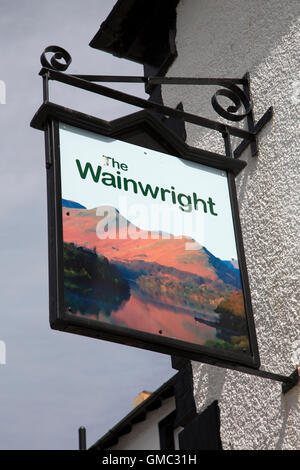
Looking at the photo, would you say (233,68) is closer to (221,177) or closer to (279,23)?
(279,23)

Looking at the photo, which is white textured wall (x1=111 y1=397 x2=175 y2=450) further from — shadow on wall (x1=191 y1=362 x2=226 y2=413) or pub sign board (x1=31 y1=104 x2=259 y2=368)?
pub sign board (x1=31 y1=104 x2=259 y2=368)

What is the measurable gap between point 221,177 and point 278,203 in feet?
2.18

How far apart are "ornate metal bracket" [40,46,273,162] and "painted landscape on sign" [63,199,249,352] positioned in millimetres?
895

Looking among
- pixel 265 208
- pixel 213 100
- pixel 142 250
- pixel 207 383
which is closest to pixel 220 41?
pixel 213 100

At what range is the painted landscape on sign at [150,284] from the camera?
5.17 metres

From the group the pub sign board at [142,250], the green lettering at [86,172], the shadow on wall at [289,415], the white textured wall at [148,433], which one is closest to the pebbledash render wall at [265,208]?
the shadow on wall at [289,415]

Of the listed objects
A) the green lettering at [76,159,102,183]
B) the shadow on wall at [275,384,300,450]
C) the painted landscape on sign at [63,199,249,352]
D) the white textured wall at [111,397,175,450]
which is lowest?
the shadow on wall at [275,384,300,450]

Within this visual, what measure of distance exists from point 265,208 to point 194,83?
3.18ft

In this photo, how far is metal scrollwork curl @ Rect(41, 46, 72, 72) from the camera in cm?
610

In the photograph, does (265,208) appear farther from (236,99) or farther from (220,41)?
(220,41)

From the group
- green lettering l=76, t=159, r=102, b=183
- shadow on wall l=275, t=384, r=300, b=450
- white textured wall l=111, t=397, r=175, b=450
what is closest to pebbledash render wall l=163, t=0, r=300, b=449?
shadow on wall l=275, t=384, r=300, b=450

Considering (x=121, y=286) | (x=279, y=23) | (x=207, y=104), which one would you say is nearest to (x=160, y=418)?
(x=207, y=104)

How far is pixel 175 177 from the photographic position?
19.2 ft
